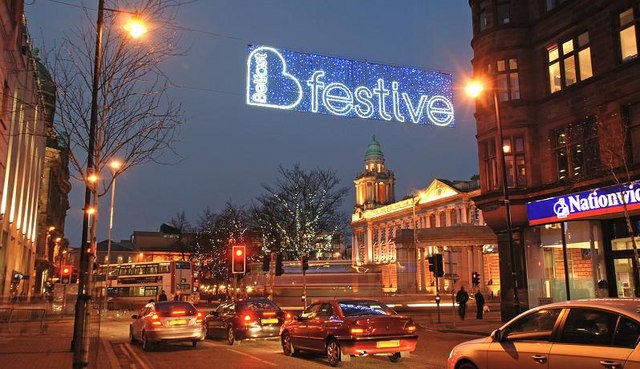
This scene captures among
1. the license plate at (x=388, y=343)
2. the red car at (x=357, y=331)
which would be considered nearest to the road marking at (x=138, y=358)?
the red car at (x=357, y=331)

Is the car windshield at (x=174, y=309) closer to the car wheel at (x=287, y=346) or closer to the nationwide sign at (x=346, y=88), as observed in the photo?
the car wheel at (x=287, y=346)

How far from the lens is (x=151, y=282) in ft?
155

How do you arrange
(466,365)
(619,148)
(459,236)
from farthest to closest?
(459,236)
(619,148)
(466,365)

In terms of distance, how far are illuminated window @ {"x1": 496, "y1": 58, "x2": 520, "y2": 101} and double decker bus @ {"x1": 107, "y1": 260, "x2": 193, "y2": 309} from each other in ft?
95.2

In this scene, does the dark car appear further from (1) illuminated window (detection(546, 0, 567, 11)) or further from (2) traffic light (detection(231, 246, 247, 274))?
(1) illuminated window (detection(546, 0, 567, 11))

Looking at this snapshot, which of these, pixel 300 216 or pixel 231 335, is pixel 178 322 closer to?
pixel 231 335

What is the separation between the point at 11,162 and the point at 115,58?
1387 inches

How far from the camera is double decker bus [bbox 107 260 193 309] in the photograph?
1818 inches

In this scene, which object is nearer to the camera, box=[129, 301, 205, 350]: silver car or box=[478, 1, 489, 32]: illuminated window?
box=[129, 301, 205, 350]: silver car

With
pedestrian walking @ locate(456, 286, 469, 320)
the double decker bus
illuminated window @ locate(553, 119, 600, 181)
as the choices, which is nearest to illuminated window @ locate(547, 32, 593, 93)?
illuminated window @ locate(553, 119, 600, 181)

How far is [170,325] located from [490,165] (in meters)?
15.9

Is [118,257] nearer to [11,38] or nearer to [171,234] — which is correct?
[171,234]

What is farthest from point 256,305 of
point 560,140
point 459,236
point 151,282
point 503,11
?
point 459,236

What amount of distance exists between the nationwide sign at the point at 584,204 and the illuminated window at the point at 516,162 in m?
1.19
